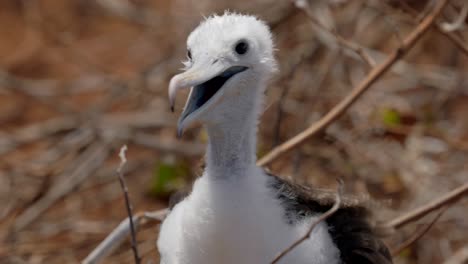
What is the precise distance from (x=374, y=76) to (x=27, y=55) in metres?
4.30

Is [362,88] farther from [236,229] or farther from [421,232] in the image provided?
[236,229]

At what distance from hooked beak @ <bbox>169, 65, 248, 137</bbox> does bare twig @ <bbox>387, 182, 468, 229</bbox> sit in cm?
97

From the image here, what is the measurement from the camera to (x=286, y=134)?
16.9ft

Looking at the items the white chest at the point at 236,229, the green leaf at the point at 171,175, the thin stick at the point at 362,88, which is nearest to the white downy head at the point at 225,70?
the white chest at the point at 236,229

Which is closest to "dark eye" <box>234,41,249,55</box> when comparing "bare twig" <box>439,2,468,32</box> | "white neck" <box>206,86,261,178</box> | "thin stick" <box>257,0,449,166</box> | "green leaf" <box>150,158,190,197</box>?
"white neck" <box>206,86,261,178</box>

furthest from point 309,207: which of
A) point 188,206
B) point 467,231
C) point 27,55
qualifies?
point 27,55

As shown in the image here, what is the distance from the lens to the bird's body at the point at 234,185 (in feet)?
8.58

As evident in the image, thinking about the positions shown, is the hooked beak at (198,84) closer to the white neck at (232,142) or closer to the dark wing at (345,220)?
the white neck at (232,142)

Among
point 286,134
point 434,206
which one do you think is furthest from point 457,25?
point 286,134

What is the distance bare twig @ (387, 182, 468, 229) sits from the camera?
3.31 metres

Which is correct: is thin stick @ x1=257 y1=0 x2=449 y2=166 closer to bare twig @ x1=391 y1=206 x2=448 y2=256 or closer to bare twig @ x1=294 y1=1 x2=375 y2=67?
bare twig @ x1=294 y1=1 x2=375 y2=67

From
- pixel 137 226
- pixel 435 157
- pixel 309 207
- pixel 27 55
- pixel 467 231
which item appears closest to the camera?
pixel 309 207

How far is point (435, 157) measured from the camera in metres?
4.96

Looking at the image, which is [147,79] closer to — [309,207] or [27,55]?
[27,55]
